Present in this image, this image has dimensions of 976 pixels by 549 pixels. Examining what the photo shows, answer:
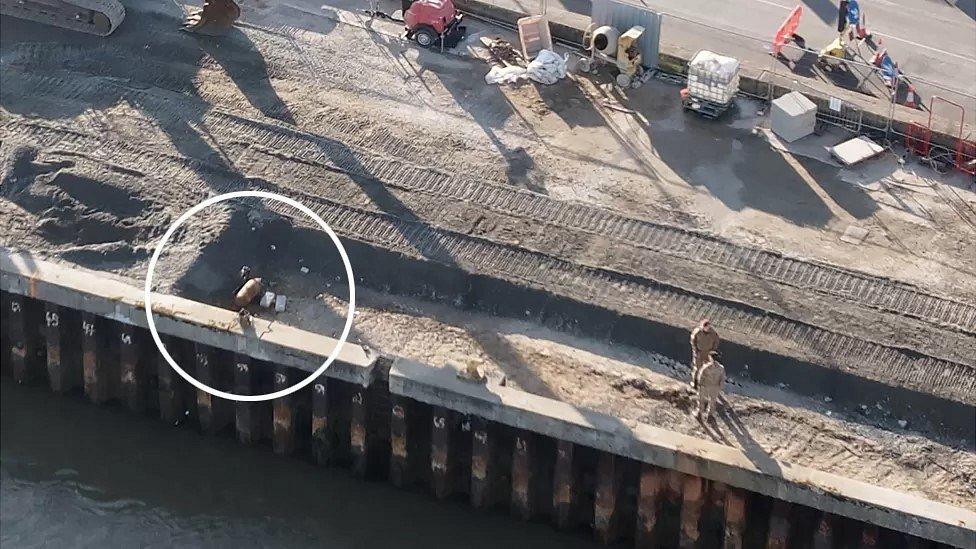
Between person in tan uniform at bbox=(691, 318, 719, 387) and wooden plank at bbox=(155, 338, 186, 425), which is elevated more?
person in tan uniform at bbox=(691, 318, 719, 387)

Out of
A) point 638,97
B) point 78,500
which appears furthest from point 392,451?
point 638,97

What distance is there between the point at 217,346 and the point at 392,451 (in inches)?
137

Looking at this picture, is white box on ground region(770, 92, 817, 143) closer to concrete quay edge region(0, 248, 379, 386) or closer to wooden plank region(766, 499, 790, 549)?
wooden plank region(766, 499, 790, 549)

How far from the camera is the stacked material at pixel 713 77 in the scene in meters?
27.3

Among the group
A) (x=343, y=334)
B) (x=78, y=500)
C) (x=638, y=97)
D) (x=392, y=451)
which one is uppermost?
(x=638, y=97)

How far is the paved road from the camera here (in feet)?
98.0

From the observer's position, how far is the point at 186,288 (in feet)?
76.8

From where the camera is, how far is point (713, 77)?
27.3 metres

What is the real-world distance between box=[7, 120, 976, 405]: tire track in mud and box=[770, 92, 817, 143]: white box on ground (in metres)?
5.62

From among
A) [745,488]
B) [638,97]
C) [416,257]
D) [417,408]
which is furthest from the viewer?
[638,97]

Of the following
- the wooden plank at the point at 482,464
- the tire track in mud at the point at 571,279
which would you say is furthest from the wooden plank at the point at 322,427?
the tire track in mud at the point at 571,279

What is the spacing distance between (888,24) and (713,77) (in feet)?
21.2

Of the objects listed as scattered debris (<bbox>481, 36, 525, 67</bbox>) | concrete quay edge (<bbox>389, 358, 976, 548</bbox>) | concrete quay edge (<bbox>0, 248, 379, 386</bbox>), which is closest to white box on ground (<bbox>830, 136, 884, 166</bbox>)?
scattered debris (<bbox>481, 36, 525, 67</bbox>)

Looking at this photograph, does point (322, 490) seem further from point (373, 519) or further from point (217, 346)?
point (217, 346)
